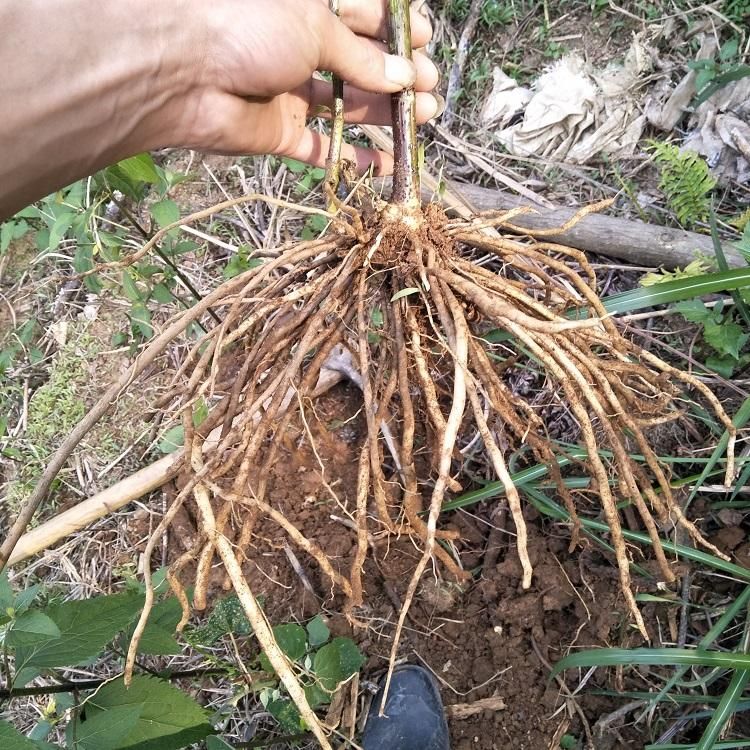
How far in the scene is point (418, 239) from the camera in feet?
3.14

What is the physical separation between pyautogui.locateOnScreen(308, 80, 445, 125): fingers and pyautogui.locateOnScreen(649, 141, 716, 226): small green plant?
59 cm

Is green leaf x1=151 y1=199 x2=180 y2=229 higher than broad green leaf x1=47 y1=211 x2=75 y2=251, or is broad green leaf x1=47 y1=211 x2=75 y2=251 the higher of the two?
broad green leaf x1=47 y1=211 x2=75 y2=251

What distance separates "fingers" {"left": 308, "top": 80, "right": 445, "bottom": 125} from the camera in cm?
123

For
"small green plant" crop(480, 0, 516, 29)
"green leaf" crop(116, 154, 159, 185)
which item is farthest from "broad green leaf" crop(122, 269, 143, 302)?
"small green plant" crop(480, 0, 516, 29)

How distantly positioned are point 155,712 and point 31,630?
0.70ft

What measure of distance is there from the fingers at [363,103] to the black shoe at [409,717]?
3.96 ft

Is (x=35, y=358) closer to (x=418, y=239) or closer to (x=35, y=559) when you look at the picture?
(x=35, y=559)

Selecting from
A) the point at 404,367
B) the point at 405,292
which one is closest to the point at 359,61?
the point at 405,292

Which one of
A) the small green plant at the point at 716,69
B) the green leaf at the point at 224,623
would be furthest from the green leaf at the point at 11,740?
the small green plant at the point at 716,69

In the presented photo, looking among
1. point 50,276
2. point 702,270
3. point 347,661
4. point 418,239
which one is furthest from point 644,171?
point 50,276

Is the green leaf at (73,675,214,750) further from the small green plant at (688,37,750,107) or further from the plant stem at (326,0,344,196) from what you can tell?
the small green plant at (688,37,750,107)

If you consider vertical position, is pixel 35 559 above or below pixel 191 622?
above

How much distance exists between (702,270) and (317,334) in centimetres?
92

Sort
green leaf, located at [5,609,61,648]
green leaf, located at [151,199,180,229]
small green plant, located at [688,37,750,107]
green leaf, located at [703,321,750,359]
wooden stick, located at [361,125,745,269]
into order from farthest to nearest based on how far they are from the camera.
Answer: small green plant, located at [688,37,750,107], wooden stick, located at [361,125,745,269], green leaf, located at [703,321,750,359], green leaf, located at [151,199,180,229], green leaf, located at [5,609,61,648]
